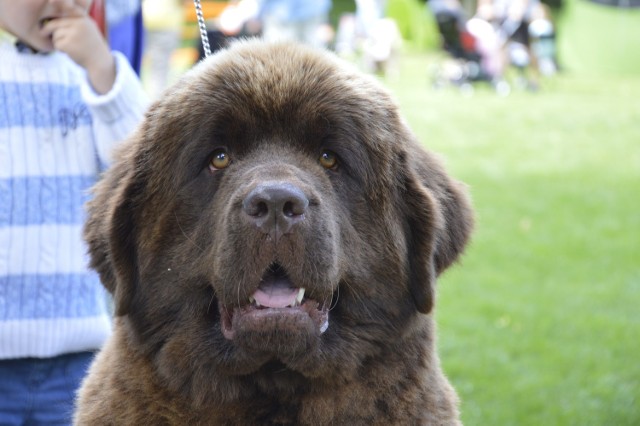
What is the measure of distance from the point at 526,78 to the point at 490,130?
6.91 meters

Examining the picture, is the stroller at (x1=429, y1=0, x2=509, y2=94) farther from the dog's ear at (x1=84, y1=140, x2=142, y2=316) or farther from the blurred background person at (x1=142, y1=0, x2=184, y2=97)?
the dog's ear at (x1=84, y1=140, x2=142, y2=316)

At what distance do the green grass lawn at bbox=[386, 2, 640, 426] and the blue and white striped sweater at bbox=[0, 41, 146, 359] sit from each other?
4.23 ft

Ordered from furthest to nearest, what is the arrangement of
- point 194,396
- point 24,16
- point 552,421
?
point 552,421 → point 24,16 → point 194,396

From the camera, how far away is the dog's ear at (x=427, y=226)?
275cm

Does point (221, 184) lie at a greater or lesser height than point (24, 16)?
lesser

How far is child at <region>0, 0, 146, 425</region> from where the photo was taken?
3088 mm

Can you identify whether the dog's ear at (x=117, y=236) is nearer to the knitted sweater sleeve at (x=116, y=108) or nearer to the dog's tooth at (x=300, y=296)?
the knitted sweater sleeve at (x=116, y=108)

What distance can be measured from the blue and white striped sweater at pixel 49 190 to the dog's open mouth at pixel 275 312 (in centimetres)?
80

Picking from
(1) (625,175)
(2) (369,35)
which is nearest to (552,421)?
(1) (625,175)

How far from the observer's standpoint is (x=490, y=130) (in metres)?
15.4

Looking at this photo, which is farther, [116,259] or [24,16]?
[24,16]

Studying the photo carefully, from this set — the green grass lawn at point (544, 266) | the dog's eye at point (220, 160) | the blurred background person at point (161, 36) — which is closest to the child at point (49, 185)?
the dog's eye at point (220, 160)

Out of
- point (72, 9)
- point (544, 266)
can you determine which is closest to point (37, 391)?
point (72, 9)

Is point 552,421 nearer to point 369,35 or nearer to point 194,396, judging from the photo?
point 194,396
